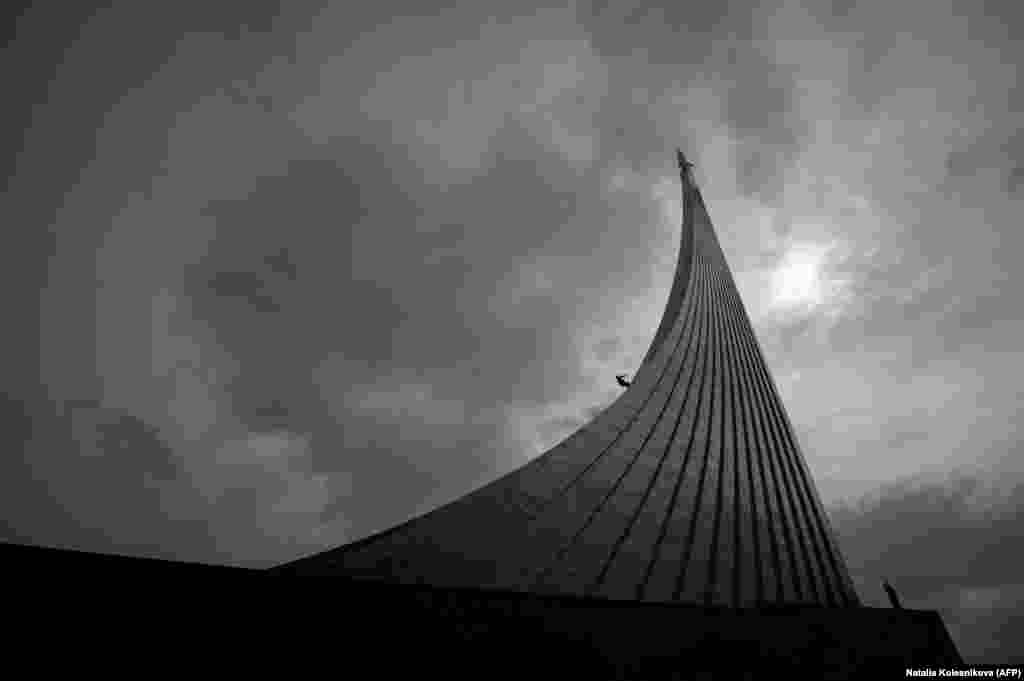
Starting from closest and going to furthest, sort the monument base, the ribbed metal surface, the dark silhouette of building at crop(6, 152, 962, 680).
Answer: the monument base, the dark silhouette of building at crop(6, 152, 962, 680), the ribbed metal surface

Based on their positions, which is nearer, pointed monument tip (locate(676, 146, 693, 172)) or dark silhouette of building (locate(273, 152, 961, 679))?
dark silhouette of building (locate(273, 152, 961, 679))

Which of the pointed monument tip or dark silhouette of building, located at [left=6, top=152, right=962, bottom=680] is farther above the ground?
the pointed monument tip

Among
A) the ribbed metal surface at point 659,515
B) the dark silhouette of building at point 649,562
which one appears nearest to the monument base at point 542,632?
the dark silhouette of building at point 649,562

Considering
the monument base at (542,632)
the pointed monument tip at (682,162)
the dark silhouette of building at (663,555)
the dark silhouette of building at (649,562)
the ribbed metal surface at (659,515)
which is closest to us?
the monument base at (542,632)

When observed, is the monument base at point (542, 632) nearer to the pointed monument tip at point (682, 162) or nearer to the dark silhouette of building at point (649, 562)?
the dark silhouette of building at point (649, 562)

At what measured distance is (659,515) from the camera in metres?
6.75

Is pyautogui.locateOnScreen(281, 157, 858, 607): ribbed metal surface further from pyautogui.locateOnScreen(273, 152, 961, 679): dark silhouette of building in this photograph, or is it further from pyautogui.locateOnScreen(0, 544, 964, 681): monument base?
pyautogui.locateOnScreen(0, 544, 964, 681): monument base

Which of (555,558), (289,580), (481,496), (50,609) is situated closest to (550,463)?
(481,496)

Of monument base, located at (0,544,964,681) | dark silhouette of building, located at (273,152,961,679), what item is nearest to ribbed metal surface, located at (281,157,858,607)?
dark silhouette of building, located at (273,152,961,679)

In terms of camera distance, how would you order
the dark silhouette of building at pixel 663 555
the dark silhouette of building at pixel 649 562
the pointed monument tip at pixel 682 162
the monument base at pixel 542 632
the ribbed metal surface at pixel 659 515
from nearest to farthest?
the monument base at pixel 542 632 < the dark silhouette of building at pixel 649 562 < the dark silhouette of building at pixel 663 555 < the ribbed metal surface at pixel 659 515 < the pointed monument tip at pixel 682 162

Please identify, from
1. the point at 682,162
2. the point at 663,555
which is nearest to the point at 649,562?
the point at 663,555

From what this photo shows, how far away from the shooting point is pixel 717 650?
287 cm

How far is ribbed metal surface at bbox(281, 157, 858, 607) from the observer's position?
17.4 feet

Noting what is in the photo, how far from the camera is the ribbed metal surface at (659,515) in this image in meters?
5.32
